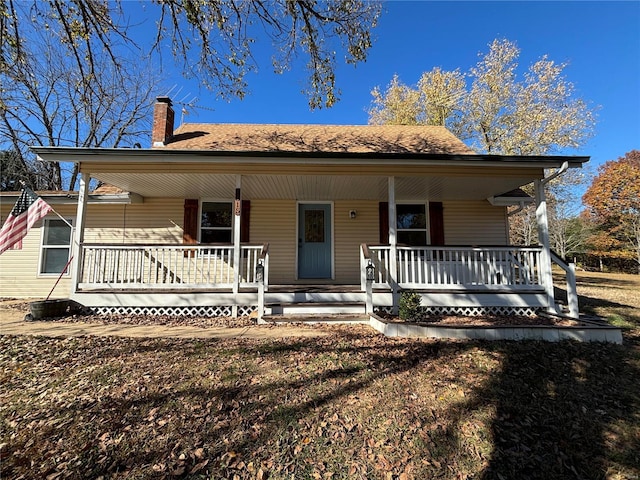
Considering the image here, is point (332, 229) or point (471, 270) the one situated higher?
point (332, 229)

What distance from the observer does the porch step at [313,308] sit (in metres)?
6.39

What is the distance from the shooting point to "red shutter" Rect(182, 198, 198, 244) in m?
8.62

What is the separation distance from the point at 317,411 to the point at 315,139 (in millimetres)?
8532

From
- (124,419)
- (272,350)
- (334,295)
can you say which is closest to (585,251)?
(334,295)

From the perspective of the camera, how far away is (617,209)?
998 inches

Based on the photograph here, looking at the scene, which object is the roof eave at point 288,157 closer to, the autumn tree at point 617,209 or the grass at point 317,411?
the grass at point 317,411

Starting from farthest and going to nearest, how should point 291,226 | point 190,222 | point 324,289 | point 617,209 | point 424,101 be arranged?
point 617,209, point 424,101, point 291,226, point 190,222, point 324,289

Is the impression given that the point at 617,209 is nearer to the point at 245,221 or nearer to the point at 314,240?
the point at 314,240

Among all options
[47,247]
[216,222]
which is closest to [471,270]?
[216,222]

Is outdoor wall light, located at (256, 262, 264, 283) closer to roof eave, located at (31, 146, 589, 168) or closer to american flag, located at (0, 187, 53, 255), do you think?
roof eave, located at (31, 146, 589, 168)

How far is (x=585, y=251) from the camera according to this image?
2727cm

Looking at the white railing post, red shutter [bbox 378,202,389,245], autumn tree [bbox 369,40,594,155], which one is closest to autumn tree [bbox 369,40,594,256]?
autumn tree [bbox 369,40,594,155]

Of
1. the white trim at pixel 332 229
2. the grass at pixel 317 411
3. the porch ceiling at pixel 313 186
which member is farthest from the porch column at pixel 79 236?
the white trim at pixel 332 229

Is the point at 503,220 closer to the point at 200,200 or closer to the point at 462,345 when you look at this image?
the point at 462,345
